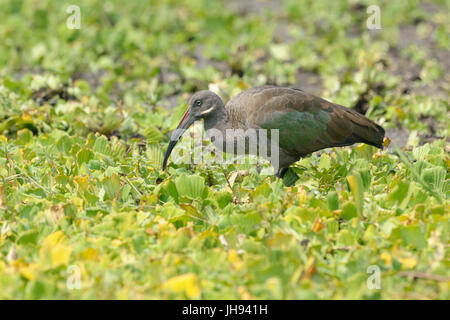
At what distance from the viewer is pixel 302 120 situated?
5707mm

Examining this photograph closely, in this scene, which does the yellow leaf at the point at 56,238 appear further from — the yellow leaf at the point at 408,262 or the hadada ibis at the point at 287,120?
the yellow leaf at the point at 408,262

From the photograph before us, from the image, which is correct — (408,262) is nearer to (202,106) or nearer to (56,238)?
(56,238)

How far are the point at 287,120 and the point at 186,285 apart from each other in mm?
2222

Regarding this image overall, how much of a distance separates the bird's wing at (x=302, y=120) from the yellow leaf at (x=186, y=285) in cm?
209

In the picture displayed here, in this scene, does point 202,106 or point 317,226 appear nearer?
point 317,226

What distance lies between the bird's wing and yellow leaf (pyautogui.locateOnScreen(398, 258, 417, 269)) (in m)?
1.83

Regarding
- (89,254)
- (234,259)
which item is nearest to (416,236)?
(234,259)

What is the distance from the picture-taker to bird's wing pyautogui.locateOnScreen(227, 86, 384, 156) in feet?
18.4

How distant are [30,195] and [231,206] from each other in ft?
4.53

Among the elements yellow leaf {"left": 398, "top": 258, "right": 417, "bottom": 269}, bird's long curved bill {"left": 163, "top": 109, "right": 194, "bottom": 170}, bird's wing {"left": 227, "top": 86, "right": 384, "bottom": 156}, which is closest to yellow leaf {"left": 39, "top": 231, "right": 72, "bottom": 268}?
bird's long curved bill {"left": 163, "top": 109, "right": 194, "bottom": 170}

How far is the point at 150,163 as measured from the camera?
5738 mm
